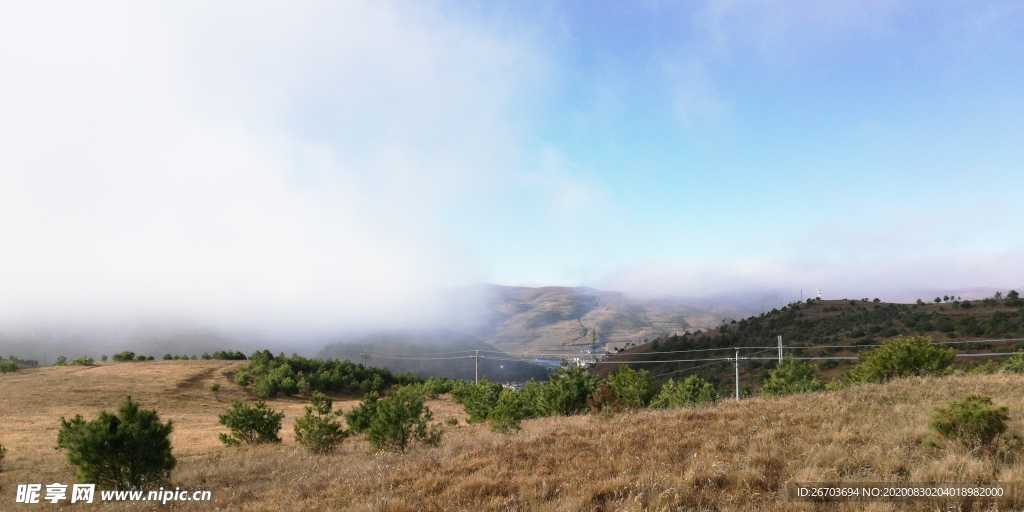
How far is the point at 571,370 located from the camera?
27.9 metres

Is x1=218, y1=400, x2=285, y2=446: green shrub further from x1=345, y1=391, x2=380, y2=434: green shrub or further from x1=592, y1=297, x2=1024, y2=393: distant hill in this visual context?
x1=592, y1=297, x2=1024, y2=393: distant hill

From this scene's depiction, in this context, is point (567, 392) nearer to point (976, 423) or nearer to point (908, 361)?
point (908, 361)

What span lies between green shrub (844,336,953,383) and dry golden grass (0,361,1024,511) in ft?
9.37

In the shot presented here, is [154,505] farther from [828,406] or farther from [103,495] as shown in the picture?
[828,406]

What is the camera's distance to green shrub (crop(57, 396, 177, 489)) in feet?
33.4

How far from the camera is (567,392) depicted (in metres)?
26.9

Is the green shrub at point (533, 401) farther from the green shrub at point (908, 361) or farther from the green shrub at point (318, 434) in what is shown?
the green shrub at point (908, 361)

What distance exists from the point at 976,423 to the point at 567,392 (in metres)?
21.1

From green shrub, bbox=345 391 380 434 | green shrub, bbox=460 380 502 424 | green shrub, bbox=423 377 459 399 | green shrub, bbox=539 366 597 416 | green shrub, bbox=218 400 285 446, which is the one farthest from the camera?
green shrub, bbox=423 377 459 399

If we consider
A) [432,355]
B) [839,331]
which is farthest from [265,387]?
[432,355]

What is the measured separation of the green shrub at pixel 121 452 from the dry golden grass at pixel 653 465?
2.37ft

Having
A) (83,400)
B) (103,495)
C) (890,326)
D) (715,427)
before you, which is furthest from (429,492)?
(890,326)

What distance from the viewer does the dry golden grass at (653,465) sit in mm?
6250

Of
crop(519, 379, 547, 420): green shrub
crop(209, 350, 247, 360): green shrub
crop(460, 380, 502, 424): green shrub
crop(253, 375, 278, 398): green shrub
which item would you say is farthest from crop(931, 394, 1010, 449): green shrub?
crop(209, 350, 247, 360): green shrub
